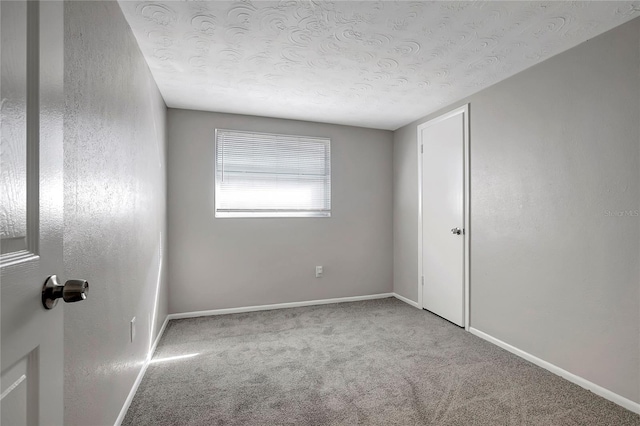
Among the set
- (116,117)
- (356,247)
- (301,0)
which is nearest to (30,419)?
(116,117)

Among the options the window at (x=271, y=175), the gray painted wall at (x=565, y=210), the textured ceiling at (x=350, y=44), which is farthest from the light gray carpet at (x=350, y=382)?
Result: the textured ceiling at (x=350, y=44)

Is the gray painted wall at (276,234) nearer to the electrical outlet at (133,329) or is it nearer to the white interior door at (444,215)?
the white interior door at (444,215)

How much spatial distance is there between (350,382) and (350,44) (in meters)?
2.28

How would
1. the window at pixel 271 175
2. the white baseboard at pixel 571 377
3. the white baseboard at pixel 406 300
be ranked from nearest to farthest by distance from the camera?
the white baseboard at pixel 571 377
the window at pixel 271 175
the white baseboard at pixel 406 300

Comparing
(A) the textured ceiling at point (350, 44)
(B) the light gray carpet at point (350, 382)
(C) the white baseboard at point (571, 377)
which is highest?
(A) the textured ceiling at point (350, 44)

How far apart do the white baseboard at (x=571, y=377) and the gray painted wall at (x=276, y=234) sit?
5.75 feet

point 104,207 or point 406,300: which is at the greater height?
point 104,207

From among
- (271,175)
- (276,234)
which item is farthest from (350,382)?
(271,175)

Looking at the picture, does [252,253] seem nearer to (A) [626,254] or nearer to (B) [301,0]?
(B) [301,0]

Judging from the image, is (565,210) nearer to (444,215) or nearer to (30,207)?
(444,215)

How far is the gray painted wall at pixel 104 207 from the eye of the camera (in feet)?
3.88

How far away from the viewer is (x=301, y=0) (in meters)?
1.70

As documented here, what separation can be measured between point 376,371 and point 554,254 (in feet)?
5.07

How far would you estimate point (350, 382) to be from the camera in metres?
2.16
